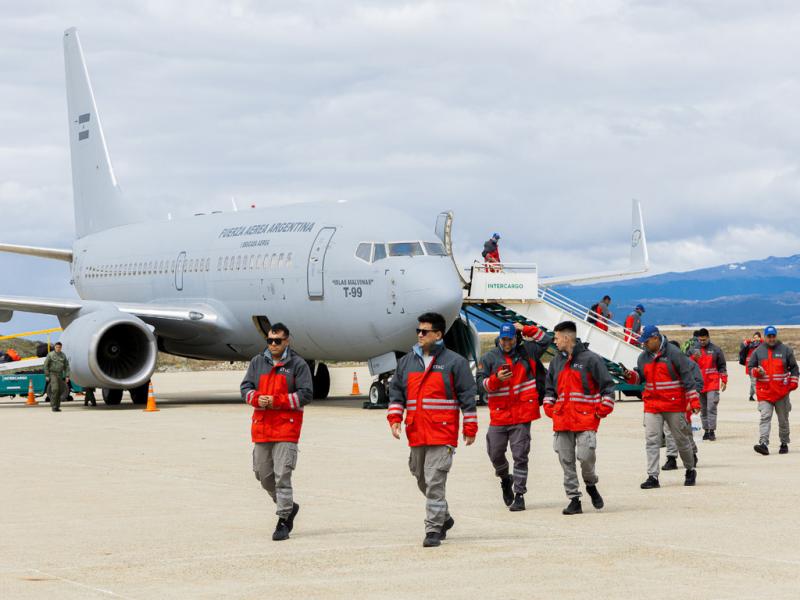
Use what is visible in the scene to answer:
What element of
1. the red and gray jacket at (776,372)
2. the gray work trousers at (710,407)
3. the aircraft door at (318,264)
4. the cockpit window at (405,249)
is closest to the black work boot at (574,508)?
the red and gray jacket at (776,372)

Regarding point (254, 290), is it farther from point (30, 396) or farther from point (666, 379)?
point (666, 379)

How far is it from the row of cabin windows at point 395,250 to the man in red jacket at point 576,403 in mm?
14123

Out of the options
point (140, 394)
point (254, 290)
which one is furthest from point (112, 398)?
point (254, 290)

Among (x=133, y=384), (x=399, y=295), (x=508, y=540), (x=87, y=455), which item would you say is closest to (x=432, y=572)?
(x=508, y=540)

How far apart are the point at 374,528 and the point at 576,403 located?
226cm

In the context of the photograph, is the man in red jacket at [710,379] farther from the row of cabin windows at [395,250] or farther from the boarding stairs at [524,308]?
the boarding stairs at [524,308]

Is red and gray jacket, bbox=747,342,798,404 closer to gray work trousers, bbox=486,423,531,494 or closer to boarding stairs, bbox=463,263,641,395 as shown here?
gray work trousers, bbox=486,423,531,494

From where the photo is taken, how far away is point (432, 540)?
9.96m

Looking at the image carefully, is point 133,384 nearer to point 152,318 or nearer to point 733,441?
point 152,318

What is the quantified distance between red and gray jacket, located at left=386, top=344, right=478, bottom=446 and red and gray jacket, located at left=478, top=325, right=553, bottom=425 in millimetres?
1813

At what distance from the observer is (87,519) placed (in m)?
11.7

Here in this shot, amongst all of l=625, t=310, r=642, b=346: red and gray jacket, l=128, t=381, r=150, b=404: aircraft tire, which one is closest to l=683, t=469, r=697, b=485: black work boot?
l=625, t=310, r=642, b=346: red and gray jacket

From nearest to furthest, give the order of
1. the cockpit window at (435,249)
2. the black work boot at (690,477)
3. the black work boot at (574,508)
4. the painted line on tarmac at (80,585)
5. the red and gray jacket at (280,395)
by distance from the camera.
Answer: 1. the painted line on tarmac at (80,585)
2. the red and gray jacket at (280,395)
3. the black work boot at (574,508)
4. the black work boot at (690,477)
5. the cockpit window at (435,249)

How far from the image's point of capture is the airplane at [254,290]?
26203 millimetres
